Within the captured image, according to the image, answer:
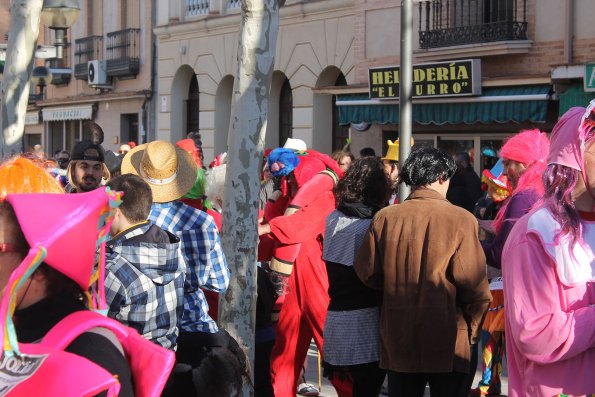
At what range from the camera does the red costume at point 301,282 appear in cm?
682

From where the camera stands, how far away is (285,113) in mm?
22250

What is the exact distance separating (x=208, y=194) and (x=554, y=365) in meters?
5.15

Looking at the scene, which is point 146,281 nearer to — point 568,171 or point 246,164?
point 568,171

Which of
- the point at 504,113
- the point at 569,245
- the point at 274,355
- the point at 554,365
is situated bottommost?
the point at 274,355

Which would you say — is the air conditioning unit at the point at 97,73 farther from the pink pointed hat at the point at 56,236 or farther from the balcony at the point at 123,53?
the pink pointed hat at the point at 56,236

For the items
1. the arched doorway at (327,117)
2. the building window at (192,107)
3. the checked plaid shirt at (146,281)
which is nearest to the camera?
the checked plaid shirt at (146,281)

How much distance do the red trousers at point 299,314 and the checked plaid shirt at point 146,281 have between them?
97.2 inches

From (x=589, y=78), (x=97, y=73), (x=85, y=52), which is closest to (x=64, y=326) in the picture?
(x=589, y=78)

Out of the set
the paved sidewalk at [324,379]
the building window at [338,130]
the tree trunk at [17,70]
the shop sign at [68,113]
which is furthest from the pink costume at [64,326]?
the shop sign at [68,113]

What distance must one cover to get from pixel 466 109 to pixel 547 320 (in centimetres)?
1369

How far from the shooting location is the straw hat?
218 inches

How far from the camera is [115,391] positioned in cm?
228

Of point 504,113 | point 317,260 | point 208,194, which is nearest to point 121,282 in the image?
point 317,260

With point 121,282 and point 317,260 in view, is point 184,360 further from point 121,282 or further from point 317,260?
point 317,260
